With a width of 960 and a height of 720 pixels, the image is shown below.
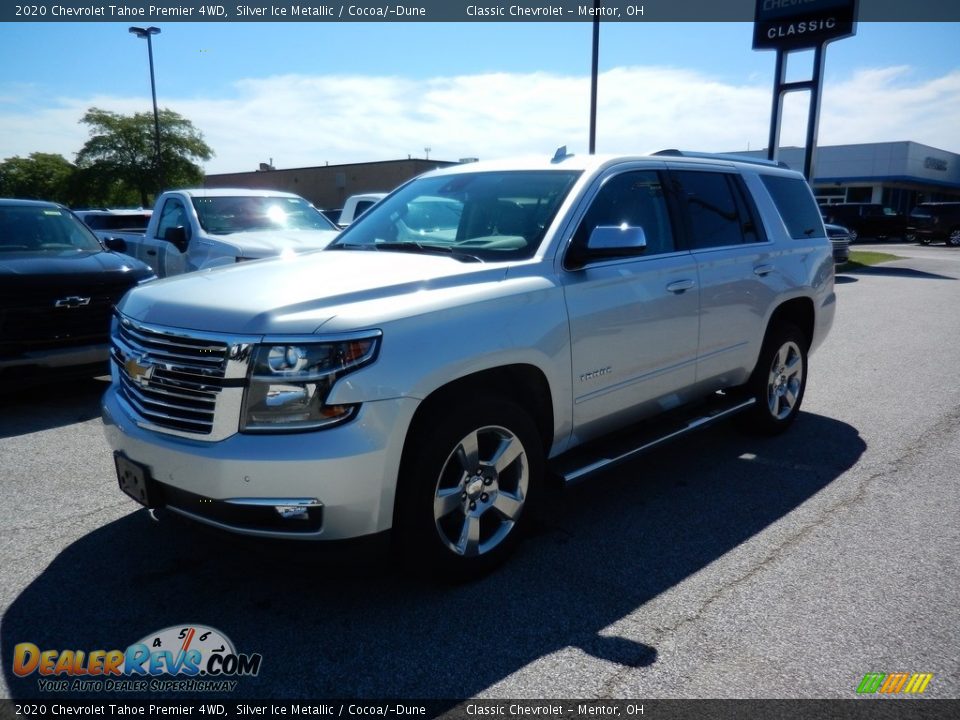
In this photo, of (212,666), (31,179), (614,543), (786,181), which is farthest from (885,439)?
(31,179)

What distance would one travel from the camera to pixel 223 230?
8.88m

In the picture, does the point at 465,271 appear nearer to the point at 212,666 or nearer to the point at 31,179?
the point at 212,666

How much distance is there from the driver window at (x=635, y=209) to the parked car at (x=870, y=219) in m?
37.0

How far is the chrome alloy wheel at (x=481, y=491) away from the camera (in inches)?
124

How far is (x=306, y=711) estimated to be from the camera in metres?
2.51

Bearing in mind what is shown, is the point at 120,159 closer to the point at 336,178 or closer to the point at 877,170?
the point at 336,178

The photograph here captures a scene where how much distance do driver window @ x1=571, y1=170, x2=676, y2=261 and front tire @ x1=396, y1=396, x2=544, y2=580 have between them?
3.48ft

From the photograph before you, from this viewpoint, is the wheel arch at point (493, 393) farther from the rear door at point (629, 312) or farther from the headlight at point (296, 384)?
the headlight at point (296, 384)

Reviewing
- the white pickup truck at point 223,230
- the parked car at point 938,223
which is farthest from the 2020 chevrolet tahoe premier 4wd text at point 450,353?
the parked car at point 938,223

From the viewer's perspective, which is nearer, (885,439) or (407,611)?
(407,611)

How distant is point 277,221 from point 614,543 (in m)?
7.09

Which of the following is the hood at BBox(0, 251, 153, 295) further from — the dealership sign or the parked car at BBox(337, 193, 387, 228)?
the dealership sign

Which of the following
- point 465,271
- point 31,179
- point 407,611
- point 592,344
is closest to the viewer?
point 407,611

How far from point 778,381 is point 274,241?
5.73m
